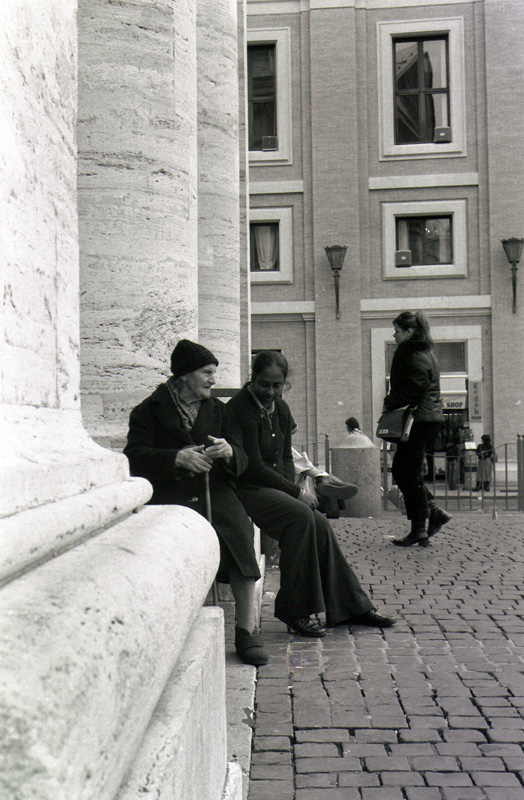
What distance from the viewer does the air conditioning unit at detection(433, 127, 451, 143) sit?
69.5 ft

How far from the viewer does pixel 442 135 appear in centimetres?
2120

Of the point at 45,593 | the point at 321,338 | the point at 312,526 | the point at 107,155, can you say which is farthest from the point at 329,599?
the point at 321,338

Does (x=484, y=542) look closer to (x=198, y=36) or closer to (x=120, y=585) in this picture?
(x=198, y=36)

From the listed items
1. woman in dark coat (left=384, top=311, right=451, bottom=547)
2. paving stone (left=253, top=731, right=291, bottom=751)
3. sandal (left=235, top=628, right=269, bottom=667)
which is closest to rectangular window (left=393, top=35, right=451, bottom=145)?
woman in dark coat (left=384, top=311, right=451, bottom=547)

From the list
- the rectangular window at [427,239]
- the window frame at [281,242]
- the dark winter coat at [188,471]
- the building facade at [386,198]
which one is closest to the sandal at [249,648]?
the dark winter coat at [188,471]

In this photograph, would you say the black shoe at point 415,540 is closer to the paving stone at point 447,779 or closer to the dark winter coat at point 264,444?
the dark winter coat at point 264,444

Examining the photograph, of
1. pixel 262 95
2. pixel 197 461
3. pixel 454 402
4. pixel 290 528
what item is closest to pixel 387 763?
pixel 197 461

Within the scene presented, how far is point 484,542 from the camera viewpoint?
361 inches

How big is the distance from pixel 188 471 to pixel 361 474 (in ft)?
25.6

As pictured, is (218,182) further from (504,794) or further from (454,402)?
→ (454,402)

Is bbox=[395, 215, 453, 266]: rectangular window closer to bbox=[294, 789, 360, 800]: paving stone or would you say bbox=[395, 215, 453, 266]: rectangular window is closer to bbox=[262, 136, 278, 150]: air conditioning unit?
bbox=[262, 136, 278, 150]: air conditioning unit

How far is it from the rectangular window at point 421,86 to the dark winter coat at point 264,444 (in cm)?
1700

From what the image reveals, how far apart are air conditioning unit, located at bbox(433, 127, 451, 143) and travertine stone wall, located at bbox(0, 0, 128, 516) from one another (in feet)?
66.3

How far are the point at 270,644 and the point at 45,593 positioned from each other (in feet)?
13.0
